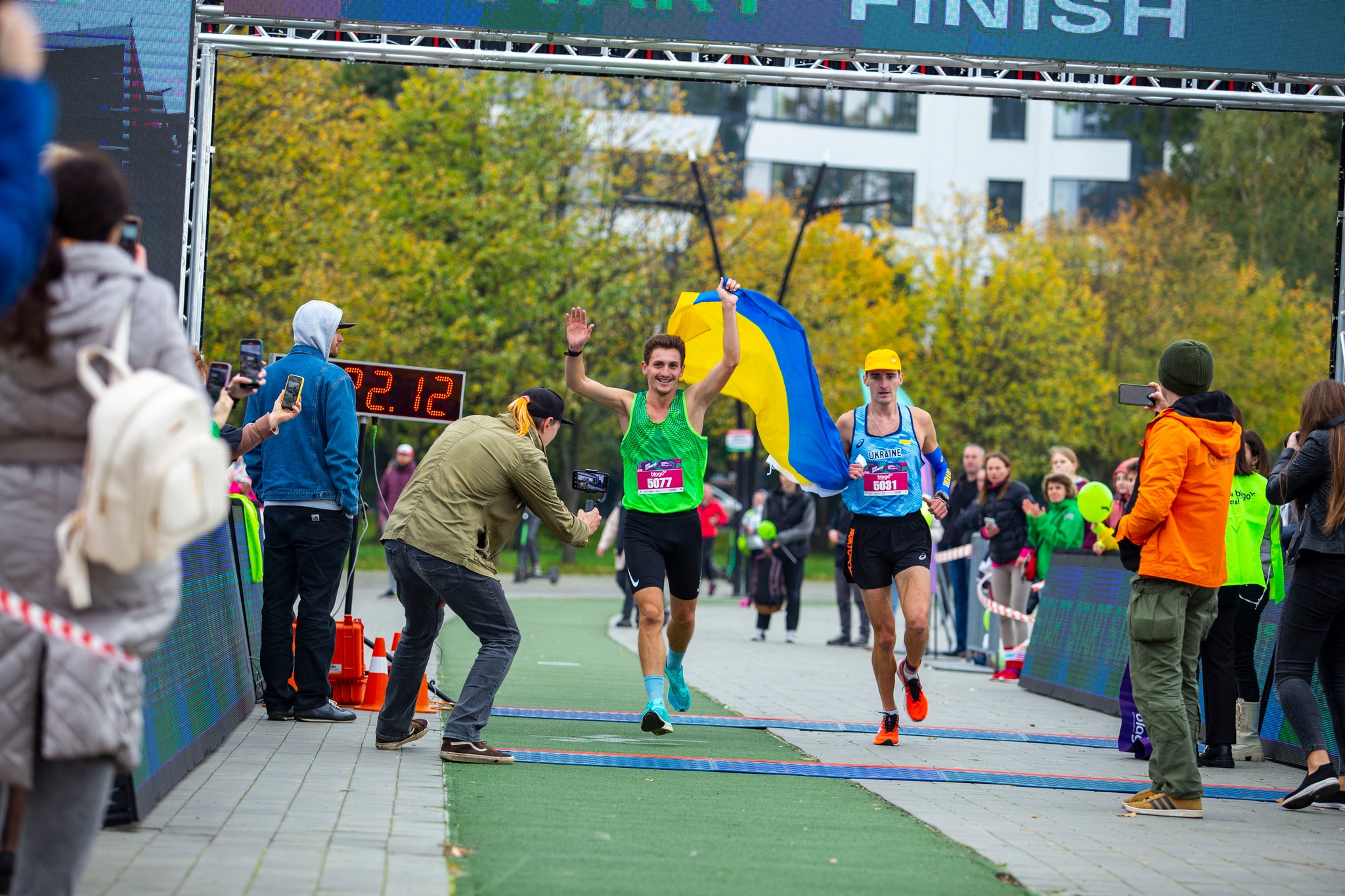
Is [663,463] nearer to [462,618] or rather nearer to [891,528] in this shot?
[891,528]

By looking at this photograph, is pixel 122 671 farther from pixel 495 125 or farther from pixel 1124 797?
pixel 495 125

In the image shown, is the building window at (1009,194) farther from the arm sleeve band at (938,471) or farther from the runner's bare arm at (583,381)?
the runner's bare arm at (583,381)

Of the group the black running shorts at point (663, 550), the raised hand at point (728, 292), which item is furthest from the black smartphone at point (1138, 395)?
the black running shorts at point (663, 550)

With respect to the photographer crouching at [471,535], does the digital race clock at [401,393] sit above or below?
above

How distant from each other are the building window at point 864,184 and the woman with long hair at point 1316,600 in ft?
170

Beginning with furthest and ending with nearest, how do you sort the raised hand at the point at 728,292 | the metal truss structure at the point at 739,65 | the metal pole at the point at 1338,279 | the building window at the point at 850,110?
the building window at the point at 850,110 < the metal pole at the point at 1338,279 < the metal truss structure at the point at 739,65 < the raised hand at the point at 728,292

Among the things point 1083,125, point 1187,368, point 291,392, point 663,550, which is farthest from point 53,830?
point 1083,125

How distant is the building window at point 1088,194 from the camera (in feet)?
201

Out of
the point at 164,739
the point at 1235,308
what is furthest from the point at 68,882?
the point at 1235,308

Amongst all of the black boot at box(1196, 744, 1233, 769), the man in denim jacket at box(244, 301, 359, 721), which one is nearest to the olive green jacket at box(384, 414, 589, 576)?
the man in denim jacket at box(244, 301, 359, 721)

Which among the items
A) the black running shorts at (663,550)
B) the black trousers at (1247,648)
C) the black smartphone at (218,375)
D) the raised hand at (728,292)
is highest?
the raised hand at (728,292)

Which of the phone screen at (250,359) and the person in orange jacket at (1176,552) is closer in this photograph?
the person in orange jacket at (1176,552)

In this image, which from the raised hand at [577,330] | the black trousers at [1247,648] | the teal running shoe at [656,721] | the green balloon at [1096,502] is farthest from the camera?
the green balloon at [1096,502]

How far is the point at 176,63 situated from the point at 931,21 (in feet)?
18.5
